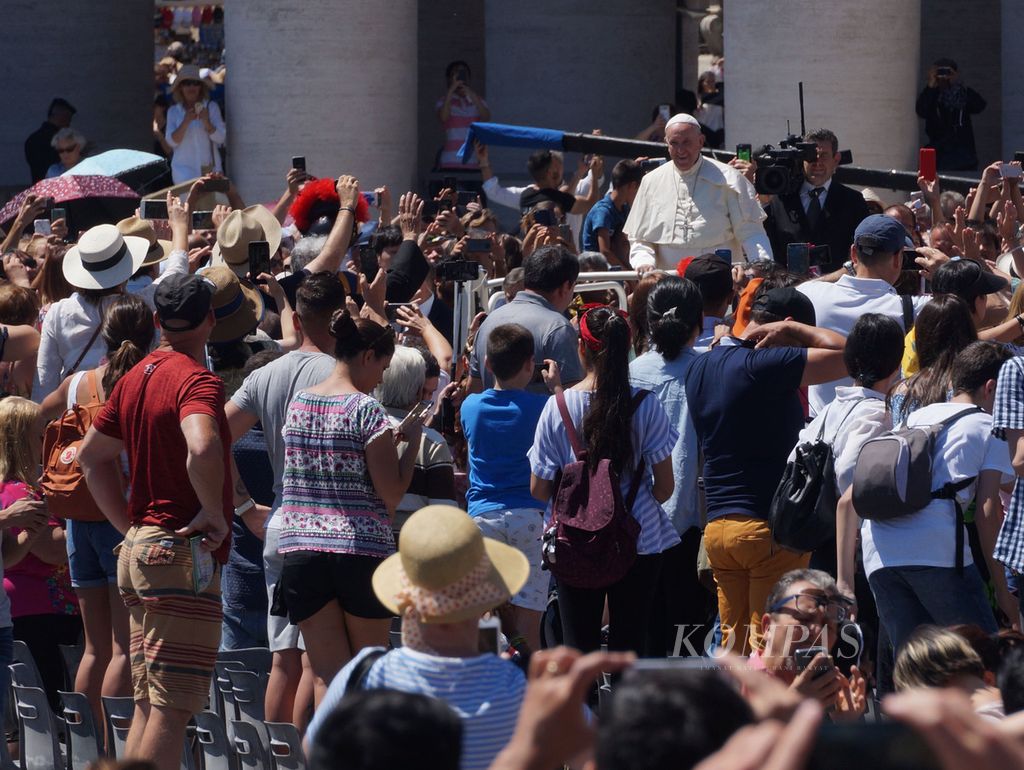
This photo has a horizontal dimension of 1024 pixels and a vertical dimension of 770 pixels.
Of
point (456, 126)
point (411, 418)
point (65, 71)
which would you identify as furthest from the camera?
point (65, 71)

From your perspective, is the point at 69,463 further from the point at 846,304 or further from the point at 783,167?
the point at 783,167

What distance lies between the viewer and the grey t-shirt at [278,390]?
22.1 ft

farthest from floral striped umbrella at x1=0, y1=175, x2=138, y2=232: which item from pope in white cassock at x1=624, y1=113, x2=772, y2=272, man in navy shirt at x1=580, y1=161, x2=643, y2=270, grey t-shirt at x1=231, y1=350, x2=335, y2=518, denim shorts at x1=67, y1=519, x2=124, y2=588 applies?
grey t-shirt at x1=231, y1=350, x2=335, y2=518

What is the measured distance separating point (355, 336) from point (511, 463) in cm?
102

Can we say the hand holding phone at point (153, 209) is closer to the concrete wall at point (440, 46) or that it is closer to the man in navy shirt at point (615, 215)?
the man in navy shirt at point (615, 215)

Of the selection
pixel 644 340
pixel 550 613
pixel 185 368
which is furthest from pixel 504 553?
pixel 644 340

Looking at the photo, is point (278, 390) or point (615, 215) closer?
point (278, 390)

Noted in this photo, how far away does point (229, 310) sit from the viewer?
7.89m

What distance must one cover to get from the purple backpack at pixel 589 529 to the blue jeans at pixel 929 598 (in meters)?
0.90

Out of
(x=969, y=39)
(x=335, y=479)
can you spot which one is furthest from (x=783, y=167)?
(x=969, y=39)

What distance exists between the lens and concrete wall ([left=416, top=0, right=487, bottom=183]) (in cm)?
2322

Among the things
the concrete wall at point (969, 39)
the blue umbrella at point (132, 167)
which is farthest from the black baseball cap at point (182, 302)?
the concrete wall at point (969, 39)

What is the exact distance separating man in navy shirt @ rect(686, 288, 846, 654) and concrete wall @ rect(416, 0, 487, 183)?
1643cm

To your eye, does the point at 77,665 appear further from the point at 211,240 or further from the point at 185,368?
the point at 211,240
